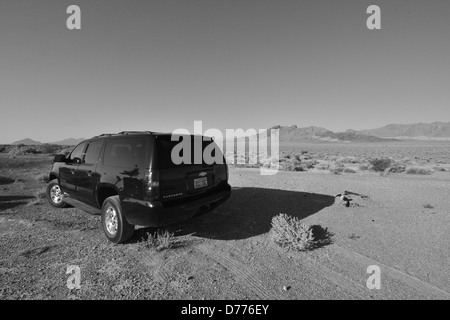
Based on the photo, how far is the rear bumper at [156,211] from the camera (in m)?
3.66

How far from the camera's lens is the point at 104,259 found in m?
3.68

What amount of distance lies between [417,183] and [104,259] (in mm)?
10498

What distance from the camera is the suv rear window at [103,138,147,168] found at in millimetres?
3896

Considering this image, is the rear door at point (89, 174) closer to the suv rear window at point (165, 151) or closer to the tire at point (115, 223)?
the tire at point (115, 223)

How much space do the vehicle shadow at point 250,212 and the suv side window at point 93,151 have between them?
7.07ft

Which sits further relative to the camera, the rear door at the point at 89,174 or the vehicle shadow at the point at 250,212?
the vehicle shadow at the point at 250,212

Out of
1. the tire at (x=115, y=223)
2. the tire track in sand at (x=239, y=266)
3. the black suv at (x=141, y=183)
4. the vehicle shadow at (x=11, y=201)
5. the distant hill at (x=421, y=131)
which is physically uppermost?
the distant hill at (x=421, y=131)

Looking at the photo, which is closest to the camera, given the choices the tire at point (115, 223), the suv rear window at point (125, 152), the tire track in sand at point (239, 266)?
the tire track in sand at point (239, 266)

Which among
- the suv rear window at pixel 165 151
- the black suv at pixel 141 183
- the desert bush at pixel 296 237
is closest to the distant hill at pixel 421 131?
the desert bush at pixel 296 237

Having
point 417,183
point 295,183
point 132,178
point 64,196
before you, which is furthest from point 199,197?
point 417,183

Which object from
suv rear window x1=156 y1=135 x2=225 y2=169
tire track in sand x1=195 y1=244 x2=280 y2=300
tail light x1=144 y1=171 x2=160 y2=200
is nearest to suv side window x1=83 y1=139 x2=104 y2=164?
suv rear window x1=156 y1=135 x2=225 y2=169
